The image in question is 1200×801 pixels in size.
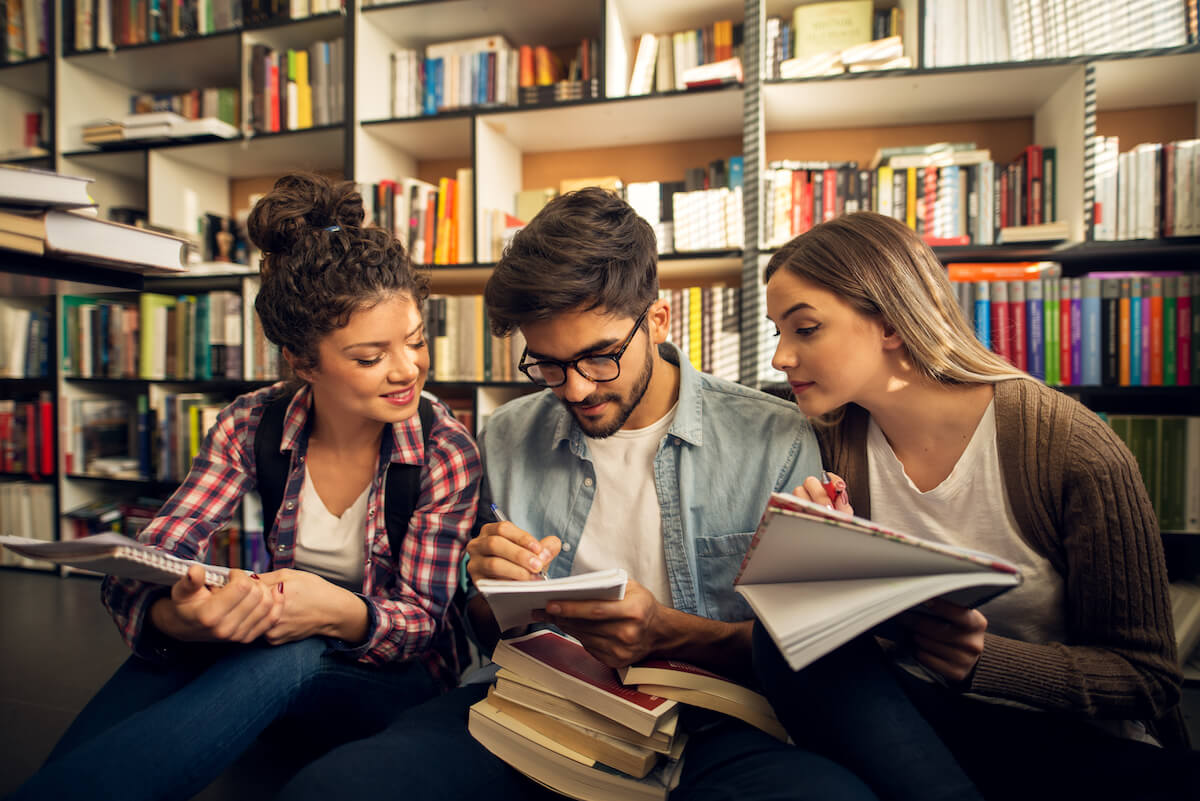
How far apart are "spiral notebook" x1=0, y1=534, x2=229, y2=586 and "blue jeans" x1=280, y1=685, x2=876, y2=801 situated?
30 centimetres

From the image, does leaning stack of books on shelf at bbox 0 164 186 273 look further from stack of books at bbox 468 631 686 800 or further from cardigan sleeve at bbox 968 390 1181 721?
cardigan sleeve at bbox 968 390 1181 721

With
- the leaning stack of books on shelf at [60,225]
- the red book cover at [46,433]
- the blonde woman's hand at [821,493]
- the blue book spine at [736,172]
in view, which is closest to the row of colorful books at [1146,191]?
the blue book spine at [736,172]

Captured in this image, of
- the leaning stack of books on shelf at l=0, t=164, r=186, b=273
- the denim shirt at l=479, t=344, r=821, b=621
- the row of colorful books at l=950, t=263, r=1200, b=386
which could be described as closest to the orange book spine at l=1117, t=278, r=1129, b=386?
the row of colorful books at l=950, t=263, r=1200, b=386

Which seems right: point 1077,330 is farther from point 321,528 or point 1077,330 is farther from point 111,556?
point 111,556

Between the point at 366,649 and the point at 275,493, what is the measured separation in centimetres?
38

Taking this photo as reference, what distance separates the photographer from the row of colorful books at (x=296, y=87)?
96.2 inches

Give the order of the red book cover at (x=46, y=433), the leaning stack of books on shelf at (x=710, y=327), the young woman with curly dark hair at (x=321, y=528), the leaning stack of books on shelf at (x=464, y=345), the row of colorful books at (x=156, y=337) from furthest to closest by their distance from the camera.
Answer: the red book cover at (x=46, y=433) → the row of colorful books at (x=156, y=337) → the leaning stack of books on shelf at (x=464, y=345) → the leaning stack of books on shelf at (x=710, y=327) → the young woman with curly dark hair at (x=321, y=528)

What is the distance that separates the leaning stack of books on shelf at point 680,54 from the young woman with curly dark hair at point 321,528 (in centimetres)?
140

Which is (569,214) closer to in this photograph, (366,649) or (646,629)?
(646,629)

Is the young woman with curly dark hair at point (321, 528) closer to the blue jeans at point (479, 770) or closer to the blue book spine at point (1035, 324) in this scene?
the blue jeans at point (479, 770)

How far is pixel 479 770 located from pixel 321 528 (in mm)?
548

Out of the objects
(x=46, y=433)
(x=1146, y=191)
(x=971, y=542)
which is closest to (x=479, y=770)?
(x=971, y=542)

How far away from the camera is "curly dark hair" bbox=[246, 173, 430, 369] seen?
3.60 feet

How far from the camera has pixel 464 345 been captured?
2.35 meters
